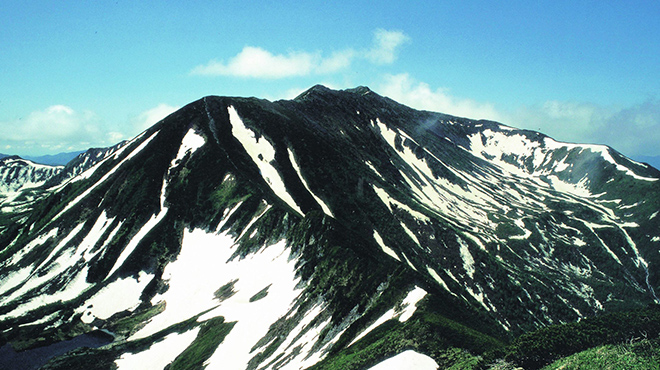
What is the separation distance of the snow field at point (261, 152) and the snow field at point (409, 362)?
85674mm

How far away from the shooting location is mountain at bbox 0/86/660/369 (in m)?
52.7

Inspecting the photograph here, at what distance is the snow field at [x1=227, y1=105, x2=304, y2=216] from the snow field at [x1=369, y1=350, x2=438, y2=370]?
3373 inches

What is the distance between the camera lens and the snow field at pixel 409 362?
34.9 metres

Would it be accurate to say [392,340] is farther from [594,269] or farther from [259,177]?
[594,269]

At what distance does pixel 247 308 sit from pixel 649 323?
188 ft

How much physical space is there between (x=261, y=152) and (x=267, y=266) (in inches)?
2699

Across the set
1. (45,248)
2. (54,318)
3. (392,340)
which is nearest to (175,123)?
(45,248)

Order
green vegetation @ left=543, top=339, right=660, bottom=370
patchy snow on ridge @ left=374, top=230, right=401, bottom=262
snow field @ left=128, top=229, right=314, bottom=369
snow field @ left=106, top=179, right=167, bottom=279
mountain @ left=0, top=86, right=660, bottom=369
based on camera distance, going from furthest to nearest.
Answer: patchy snow on ridge @ left=374, top=230, right=401, bottom=262 → snow field @ left=106, top=179, right=167, bottom=279 → snow field @ left=128, top=229, right=314, bottom=369 → mountain @ left=0, top=86, right=660, bottom=369 → green vegetation @ left=543, top=339, right=660, bottom=370

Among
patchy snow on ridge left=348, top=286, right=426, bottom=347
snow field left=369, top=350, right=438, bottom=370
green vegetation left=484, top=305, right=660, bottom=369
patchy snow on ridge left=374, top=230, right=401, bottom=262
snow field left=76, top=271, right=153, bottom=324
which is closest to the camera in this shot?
green vegetation left=484, top=305, right=660, bottom=369

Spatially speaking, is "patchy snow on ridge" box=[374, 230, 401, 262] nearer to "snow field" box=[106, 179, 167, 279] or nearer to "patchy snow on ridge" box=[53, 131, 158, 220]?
"snow field" box=[106, 179, 167, 279]

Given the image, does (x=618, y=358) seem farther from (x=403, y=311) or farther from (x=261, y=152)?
(x=261, y=152)

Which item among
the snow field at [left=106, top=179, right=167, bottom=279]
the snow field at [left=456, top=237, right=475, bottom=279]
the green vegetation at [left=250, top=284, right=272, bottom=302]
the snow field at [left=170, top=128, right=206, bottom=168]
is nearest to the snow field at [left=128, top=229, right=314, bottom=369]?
the green vegetation at [left=250, top=284, right=272, bottom=302]

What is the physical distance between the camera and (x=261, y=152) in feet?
480

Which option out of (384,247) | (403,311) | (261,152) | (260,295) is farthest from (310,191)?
(403,311)
